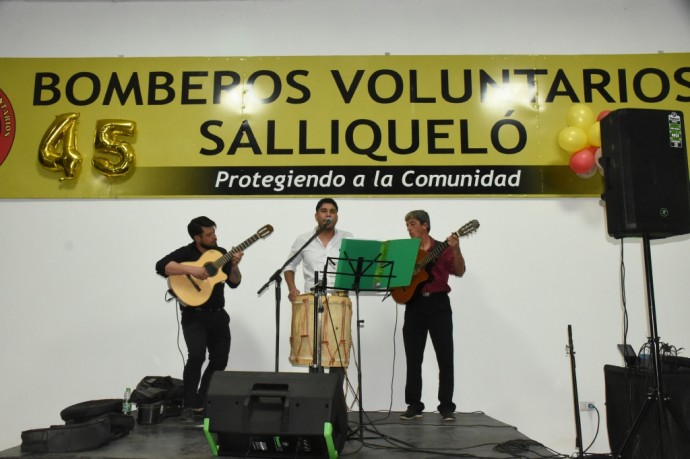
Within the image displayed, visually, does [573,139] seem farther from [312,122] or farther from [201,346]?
[201,346]

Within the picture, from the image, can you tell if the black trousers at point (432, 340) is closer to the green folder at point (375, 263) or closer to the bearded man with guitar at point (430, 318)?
the bearded man with guitar at point (430, 318)

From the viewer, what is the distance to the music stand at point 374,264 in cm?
389

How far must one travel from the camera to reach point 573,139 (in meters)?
5.58

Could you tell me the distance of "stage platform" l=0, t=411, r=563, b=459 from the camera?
134 inches

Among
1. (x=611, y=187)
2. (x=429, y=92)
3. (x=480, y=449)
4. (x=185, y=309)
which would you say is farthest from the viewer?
(x=429, y=92)

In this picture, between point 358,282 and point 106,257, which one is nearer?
point 358,282

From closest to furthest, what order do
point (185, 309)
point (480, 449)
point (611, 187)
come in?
1. point (480, 449)
2. point (611, 187)
3. point (185, 309)

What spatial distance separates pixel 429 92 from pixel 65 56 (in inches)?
148

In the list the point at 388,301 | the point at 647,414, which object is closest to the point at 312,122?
the point at 388,301

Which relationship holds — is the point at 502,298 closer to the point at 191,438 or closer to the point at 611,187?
the point at 611,187

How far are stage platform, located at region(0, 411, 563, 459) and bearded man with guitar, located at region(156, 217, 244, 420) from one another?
14.4 inches

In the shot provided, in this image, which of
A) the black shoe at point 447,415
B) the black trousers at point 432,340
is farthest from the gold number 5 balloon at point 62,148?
the black shoe at point 447,415

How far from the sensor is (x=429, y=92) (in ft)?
19.9

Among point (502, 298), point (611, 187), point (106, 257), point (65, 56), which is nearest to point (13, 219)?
point (106, 257)
